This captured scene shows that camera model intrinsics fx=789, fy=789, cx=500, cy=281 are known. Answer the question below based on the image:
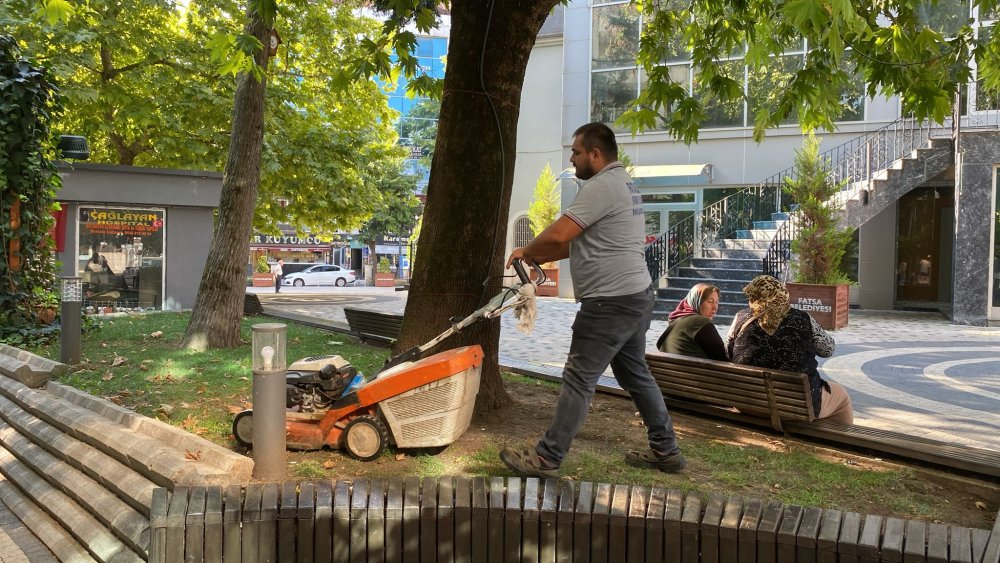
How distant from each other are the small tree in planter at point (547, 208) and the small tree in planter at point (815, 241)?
9.42m

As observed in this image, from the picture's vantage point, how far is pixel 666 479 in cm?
424

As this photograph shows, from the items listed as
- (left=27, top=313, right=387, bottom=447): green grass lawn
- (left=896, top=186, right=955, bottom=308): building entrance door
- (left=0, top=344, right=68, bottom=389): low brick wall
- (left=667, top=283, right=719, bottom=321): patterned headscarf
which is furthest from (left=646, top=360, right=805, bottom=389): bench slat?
(left=896, top=186, right=955, bottom=308): building entrance door

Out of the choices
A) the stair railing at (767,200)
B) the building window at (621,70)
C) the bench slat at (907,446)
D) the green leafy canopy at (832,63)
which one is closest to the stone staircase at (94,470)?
the bench slat at (907,446)

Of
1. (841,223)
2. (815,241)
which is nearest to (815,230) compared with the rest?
(815,241)

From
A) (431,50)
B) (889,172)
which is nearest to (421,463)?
(889,172)

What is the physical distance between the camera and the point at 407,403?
447cm

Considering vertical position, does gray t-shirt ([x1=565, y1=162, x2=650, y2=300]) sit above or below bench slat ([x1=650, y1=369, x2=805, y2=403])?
above

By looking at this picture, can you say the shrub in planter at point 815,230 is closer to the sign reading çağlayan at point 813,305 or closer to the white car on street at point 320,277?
the sign reading çağlayan at point 813,305

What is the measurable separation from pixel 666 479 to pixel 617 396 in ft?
8.23

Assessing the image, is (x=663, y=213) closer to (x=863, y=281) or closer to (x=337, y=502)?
(x=863, y=281)

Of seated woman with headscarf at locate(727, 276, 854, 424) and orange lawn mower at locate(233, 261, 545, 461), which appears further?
seated woman with headscarf at locate(727, 276, 854, 424)

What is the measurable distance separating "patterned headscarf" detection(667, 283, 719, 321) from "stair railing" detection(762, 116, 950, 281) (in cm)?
1035

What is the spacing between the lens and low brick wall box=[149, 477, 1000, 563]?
316cm

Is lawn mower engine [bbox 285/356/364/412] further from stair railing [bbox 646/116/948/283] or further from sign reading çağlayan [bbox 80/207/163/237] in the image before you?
sign reading çağlayan [bbox 80/207/163/237]
